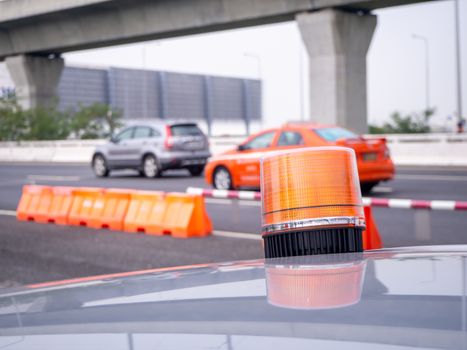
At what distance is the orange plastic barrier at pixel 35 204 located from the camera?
12922mm

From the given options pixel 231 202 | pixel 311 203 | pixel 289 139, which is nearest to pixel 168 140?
pixel 289 139

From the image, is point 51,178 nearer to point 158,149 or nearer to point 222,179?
point 158,149

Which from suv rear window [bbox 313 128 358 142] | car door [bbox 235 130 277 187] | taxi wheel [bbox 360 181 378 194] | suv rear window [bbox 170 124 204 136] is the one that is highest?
suv rear window [bbox 170 124 204 136]

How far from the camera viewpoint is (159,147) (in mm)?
22281

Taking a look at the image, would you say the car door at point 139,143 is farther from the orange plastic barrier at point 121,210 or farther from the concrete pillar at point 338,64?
the concrete pillar at point 338,64

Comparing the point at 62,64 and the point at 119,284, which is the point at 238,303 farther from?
the point at 62,64

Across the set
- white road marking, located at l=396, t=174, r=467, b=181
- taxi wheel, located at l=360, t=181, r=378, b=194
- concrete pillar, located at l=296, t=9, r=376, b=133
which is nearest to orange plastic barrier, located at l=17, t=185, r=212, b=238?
taxi wheel, located at l=360, t=181, r=378, b=194

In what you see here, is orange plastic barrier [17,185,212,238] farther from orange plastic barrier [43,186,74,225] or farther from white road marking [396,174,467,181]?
white road marking [396,174,467,181]

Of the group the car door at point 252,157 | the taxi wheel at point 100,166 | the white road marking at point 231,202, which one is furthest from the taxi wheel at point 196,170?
the white road marking at point 231,202

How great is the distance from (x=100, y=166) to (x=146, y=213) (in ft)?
43.2

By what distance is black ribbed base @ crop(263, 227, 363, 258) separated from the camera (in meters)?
3.15

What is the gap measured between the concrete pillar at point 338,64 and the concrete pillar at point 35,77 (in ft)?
66.1

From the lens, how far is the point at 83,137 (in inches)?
2120

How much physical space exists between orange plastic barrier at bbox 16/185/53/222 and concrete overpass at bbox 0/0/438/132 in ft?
58.0
